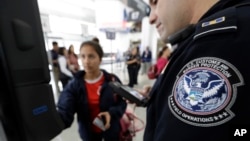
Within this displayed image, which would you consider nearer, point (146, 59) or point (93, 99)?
point (93, 99)

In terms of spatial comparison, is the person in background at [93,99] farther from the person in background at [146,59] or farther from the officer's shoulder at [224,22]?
the person in background at [146,59]

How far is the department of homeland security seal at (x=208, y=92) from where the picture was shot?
263 mm

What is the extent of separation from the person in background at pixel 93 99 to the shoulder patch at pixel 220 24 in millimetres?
889

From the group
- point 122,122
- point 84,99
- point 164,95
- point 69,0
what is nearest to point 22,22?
point 164,95

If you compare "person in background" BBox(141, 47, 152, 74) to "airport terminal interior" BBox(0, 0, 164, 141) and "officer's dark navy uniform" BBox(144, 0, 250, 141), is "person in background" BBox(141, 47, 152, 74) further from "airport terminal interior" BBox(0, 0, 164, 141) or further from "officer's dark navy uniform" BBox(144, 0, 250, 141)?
"officer's dark navy uniform" BBox(144, 0, 250, 141)

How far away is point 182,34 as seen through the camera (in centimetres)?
47

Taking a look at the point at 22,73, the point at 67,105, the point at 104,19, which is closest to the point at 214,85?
the point at 22,73

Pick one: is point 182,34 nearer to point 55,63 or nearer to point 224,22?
point 224,22

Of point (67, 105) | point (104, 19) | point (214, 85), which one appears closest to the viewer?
point (214, 85)

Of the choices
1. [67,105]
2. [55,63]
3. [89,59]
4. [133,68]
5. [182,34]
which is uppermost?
[182,34]

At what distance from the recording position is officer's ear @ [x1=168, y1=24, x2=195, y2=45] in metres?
0.44

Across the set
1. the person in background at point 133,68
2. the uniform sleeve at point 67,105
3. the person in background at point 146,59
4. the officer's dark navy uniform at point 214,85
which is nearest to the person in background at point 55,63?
the person in background at point 133,68

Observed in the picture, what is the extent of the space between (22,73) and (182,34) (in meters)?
0.44

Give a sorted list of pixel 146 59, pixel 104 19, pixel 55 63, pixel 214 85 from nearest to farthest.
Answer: pixel 214 85, pixel 55 63, pixel 146 59, pixel 104 19
